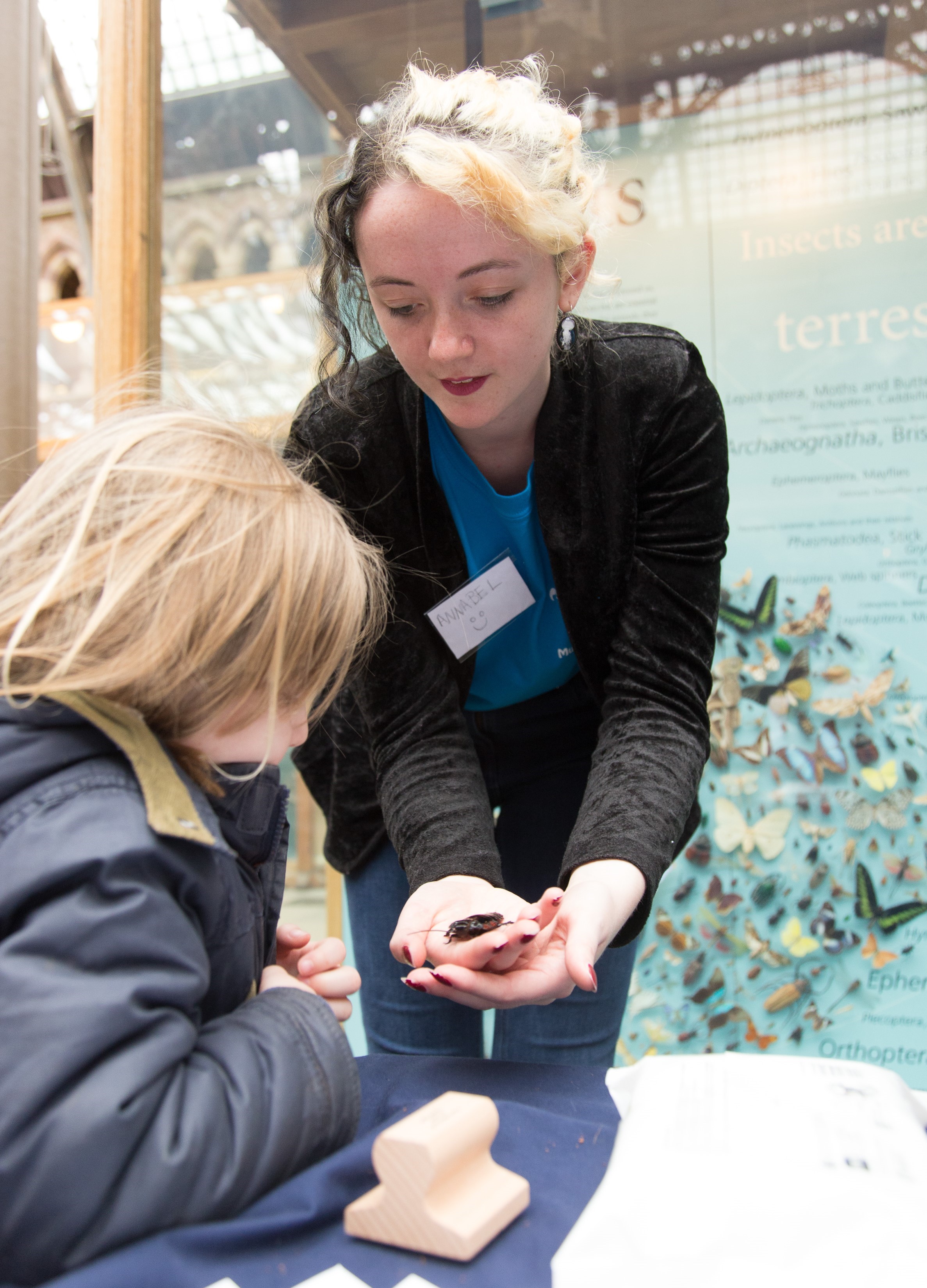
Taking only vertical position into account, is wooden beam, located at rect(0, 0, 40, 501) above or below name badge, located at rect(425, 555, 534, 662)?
above

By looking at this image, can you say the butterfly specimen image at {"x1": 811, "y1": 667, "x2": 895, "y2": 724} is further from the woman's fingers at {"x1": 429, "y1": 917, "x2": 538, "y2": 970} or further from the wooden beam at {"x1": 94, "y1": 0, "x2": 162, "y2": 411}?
the wooden beam at {"x1": 94, "y1": 0, "x2": 162, "y2": 411}

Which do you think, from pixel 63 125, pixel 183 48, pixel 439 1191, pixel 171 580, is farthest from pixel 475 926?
pixel 183 48

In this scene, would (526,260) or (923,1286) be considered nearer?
(923,1286)

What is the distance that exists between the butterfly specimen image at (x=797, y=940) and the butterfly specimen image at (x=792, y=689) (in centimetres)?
42

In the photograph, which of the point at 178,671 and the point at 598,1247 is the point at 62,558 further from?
the point at 598,1247

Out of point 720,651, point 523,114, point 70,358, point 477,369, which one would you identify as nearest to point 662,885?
point 720,651

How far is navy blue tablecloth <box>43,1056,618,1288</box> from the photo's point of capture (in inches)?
22.9

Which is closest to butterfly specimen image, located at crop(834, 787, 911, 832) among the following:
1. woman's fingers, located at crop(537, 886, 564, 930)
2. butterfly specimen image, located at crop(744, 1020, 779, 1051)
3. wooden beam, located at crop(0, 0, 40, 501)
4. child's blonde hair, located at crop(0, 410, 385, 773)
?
butterfly specimen image, located at crop(744, 1020, 779, 1051)

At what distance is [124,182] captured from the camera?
1.70m

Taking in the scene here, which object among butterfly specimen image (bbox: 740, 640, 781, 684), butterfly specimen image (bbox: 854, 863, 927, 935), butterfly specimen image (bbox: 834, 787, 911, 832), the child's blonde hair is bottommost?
butterfly specimen image (bbox: 854, 863, 927, 935)

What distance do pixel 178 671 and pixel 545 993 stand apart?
0.46 meters

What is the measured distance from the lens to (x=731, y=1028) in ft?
6.72

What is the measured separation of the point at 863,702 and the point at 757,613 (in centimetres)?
27

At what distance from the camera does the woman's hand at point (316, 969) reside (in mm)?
883
